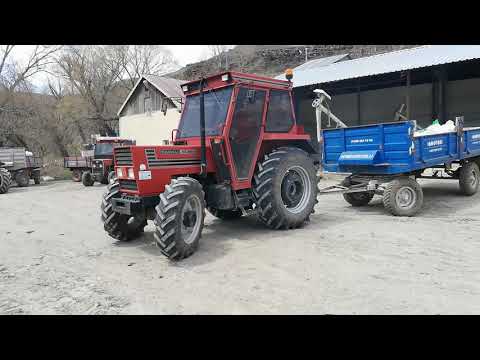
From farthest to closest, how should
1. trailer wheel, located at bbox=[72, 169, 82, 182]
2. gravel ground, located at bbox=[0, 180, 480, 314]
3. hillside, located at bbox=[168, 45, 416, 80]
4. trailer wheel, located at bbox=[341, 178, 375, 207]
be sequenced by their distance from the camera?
hillside, located at bbox=[168, 45, 416, 80], trailer wheel, located at bbox=[72, 169, 82, 182], trailer wheel, located at bbox=[341, 178, 375, 207], gravel ground, located at bbox=[0, 180, 480, 314]

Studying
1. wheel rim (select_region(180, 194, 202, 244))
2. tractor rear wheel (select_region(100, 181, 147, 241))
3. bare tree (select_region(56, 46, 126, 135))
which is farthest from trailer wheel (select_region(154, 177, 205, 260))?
bare tree (select_region(56, 46, 126, 135))

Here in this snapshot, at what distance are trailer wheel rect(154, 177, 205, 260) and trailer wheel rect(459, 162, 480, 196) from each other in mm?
6793

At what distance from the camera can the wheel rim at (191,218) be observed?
16.1 ft

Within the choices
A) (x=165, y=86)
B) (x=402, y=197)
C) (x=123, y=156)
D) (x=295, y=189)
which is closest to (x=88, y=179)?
(x=165, y=86)

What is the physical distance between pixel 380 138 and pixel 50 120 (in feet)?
90.2

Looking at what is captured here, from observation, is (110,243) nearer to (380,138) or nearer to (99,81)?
(380,138)

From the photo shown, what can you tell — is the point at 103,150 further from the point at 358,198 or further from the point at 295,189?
the point at 295,189

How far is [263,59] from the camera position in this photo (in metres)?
50.6

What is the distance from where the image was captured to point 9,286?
4094 millimetres

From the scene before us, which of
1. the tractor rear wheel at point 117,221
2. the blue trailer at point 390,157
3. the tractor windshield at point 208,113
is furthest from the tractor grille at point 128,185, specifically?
the blue trailer at point 390,157

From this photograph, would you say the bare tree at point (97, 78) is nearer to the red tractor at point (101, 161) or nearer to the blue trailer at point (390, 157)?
the red tractor at point (101, 161)

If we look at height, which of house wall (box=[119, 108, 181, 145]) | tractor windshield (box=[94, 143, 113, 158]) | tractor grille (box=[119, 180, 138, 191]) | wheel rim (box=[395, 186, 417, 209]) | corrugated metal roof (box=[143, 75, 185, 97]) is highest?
corrugated metal roof (box=[143, 75, 185, 97])

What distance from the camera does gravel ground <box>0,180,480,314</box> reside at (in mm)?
3436

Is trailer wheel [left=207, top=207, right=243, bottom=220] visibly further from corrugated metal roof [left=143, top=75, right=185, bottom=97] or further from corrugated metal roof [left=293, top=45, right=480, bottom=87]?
corrugated metal roof [left=143, top=75, right=185, bottom=97]
